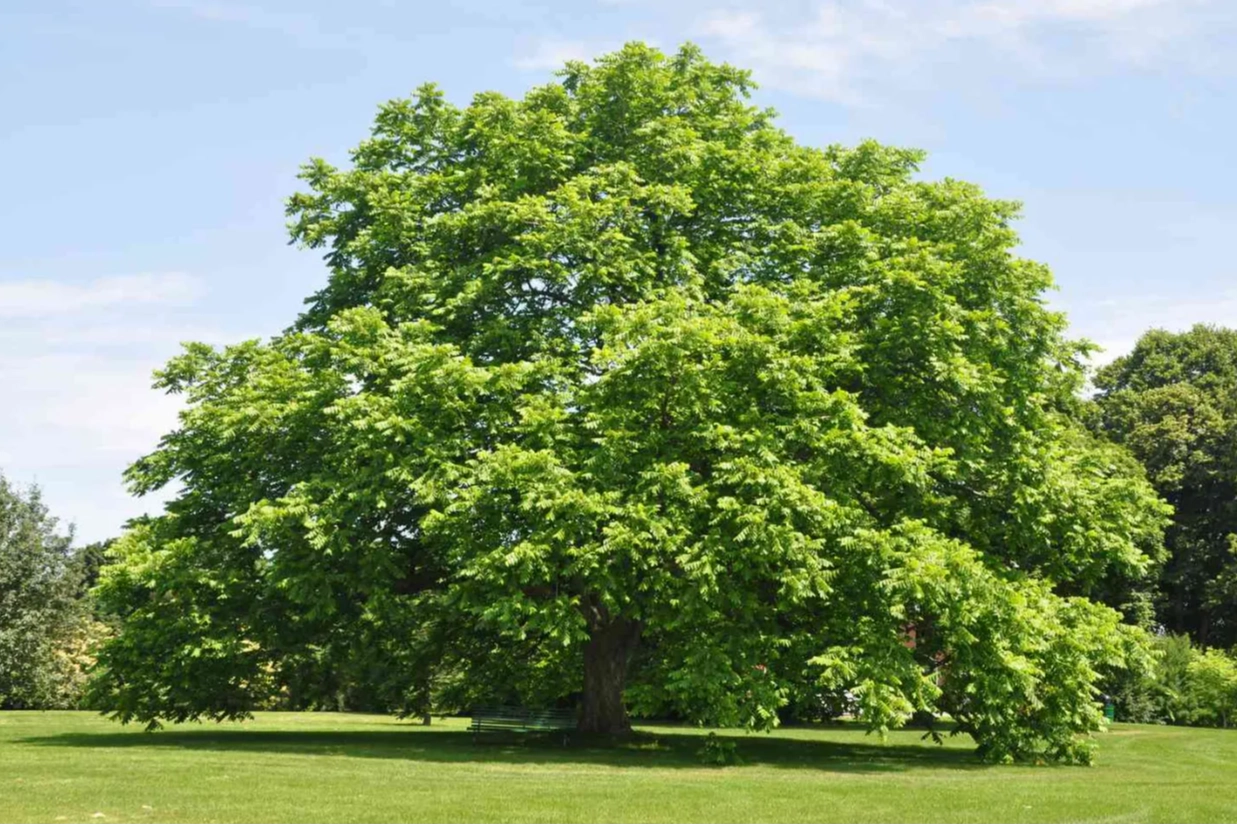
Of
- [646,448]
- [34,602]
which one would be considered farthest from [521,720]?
[34,602]

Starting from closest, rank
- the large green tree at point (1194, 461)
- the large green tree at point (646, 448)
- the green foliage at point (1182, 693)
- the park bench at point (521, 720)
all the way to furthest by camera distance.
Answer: the large green tree at point (646, 448) → the park bench at point (521, 720) → the green foliage at point (1182, 693) → the large green tree at point (1194, 461)

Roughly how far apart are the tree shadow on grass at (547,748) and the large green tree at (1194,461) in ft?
138

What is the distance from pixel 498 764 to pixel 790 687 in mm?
6614

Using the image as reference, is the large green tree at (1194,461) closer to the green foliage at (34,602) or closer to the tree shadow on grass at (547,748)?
the tree shadow on grass at (547,748)

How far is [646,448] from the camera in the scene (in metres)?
29.0

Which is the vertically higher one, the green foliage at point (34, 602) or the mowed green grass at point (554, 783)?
the green foliage at point (34, 602)

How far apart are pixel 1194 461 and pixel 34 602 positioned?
2535 inches

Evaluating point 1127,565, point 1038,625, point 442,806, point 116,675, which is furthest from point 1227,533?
point 442,806

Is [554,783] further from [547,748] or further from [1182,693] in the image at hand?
[1182,693]

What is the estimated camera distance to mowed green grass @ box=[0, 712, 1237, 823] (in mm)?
17328

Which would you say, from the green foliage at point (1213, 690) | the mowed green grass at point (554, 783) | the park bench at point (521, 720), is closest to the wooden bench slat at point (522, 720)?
the park bench at point (521, 720)

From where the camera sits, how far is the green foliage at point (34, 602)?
61.8m

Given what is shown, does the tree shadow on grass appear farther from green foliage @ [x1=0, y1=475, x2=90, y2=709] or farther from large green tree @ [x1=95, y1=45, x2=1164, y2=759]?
green foliage @ [x1=0, y1=475, x2=90, y2=709]

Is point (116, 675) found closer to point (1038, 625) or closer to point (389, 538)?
point (389, 538)
